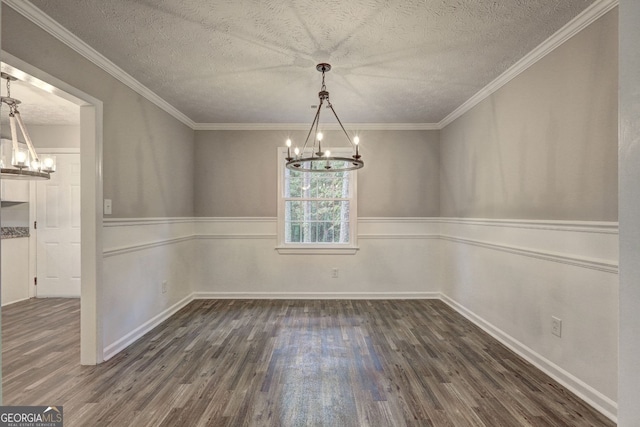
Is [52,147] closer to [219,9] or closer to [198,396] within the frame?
[219,9]

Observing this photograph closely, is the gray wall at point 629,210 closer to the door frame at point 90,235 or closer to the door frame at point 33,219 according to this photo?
the door frame at point 90,235

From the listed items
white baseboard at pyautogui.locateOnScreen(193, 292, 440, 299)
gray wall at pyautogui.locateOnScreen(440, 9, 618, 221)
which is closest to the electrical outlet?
gray wall at pyautogui.locateOnScreen(440, 9, 618, 221)

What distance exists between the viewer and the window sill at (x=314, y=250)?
4660mm

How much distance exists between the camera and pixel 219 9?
6.99ft

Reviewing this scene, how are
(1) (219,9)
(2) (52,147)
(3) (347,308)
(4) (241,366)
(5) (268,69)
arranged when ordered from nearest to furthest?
(1) (219,9)
(4) (241,366)
(5) (268,69)
(3) (347,308)
(2) (52,147)

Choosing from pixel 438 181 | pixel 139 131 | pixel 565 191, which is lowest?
pixel 565 191

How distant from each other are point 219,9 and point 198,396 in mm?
2564

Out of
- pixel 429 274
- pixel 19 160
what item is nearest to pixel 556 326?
pixel 429 274

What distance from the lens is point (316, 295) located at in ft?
15.3

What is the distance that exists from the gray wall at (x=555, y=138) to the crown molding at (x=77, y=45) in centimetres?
354

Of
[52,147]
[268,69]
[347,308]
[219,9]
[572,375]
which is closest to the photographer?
[219,9]

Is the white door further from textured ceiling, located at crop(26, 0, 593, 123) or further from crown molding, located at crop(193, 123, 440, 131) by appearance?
textured ceiling, located at crop(26, 0, 593, 123)

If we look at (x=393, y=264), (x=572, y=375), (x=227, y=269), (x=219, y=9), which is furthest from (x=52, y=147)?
(x=572, y=375)

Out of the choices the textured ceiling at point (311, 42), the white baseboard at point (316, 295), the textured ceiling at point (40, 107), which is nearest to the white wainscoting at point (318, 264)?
the white baseboard at point (316, 295)
